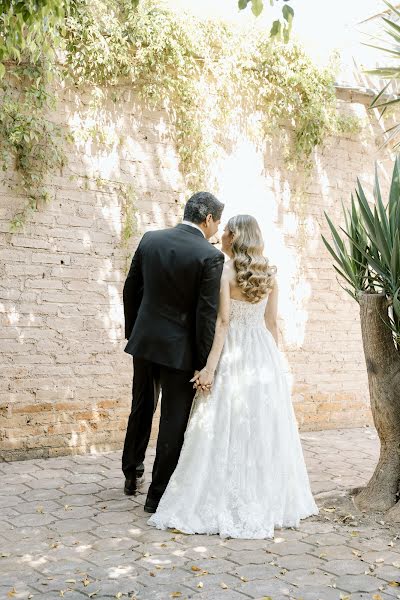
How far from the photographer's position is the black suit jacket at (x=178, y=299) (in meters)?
5.00

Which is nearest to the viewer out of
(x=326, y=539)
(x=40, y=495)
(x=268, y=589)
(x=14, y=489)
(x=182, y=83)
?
(x=268, y=589)

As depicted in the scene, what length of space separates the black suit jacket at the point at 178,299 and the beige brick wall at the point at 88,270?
1687mm

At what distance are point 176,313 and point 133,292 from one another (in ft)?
1.48

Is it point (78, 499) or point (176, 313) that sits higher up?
point (176, 313)

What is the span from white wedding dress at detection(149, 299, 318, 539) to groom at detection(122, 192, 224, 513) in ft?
0.43

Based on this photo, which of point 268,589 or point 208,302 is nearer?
point 268,589

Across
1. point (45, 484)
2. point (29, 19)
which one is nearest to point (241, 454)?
point (45, 484)

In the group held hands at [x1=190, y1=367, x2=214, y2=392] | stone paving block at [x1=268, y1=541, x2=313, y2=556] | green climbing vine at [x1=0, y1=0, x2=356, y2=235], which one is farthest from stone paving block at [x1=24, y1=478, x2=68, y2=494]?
green climbing vine at [x1=0, y1=0, x2=356, y2=235]

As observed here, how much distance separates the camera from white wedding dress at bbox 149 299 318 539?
4.86 metres

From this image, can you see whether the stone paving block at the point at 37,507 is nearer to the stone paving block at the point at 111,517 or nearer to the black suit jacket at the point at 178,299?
the stone paving block at the point at 111,517

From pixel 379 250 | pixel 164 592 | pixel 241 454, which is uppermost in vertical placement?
pixel 379 250

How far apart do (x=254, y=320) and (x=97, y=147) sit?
2542 mm

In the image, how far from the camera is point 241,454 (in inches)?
195

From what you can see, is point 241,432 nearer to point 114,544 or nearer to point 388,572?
point 114,544
